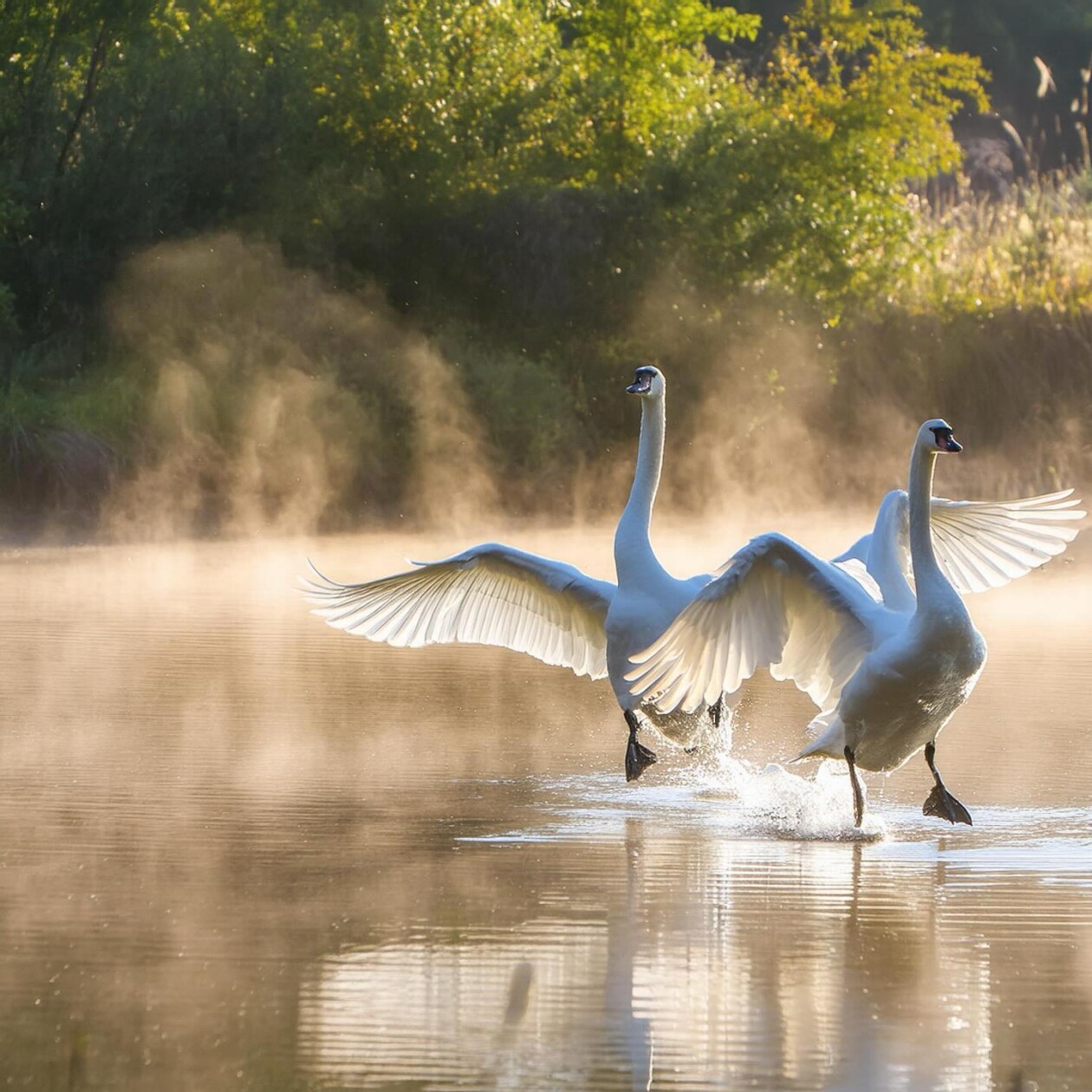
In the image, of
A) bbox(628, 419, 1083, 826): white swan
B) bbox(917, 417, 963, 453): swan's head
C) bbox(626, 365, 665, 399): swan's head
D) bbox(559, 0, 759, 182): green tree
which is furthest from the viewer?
bbox(559, 0, 759, 182): green tree

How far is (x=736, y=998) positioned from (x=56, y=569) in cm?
1290

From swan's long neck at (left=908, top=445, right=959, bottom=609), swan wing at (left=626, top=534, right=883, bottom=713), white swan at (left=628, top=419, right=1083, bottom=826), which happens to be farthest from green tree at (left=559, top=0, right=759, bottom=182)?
swan wing at (left=626, top=534, right=883, bottom=713)

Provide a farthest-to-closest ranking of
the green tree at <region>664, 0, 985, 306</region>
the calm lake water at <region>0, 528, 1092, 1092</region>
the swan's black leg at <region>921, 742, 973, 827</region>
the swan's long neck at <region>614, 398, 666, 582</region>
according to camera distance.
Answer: the green tree at <region>664, 0, 985, 306</region>
the swan's long neck at <region>614, 398, 666, 582</region>
the swan's black leg at <region>921, 742, 973, 827</region>
the calm lake water at <region>0, 528, 1092, 1092</region>

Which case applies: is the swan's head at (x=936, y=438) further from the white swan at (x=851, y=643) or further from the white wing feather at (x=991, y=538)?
the white wing feather at (x=991, y=538)

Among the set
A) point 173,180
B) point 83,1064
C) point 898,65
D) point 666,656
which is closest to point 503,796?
point 666,656

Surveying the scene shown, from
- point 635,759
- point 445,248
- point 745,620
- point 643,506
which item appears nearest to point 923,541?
point 745,620

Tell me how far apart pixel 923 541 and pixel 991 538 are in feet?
6.91

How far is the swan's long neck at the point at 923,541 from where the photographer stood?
8.34 m

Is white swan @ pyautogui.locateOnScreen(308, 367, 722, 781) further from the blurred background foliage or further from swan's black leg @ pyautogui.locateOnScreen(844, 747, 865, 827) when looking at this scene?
the blurred background foliage

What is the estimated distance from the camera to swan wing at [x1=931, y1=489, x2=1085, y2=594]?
10672 mm

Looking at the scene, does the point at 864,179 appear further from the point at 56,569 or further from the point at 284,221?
the point at 56,569

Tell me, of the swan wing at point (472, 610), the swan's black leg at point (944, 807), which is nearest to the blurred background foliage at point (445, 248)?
the swan wing at point (472, 610)

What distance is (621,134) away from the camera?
88.9ft

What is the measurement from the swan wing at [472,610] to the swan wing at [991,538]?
1597 millimetres
